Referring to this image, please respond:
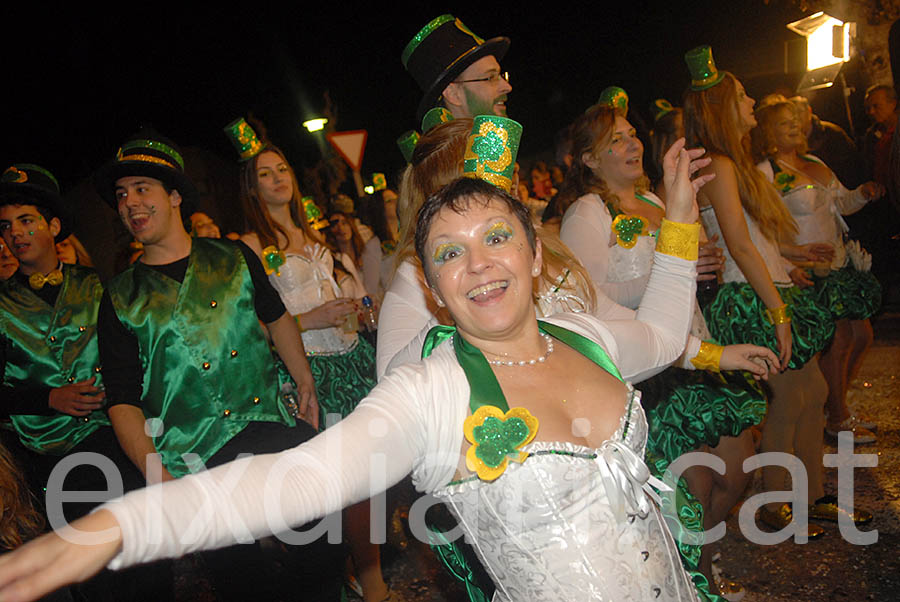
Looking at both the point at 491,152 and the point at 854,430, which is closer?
the point at 491,152

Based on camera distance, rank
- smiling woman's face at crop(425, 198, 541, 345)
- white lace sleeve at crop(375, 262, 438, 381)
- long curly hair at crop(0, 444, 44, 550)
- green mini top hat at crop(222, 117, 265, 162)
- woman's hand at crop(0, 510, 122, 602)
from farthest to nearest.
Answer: green mini top hat at crop(222, 117, 265, 162) → white lace sleeve at crop(375, 262, 438, 381) → long curly hair at crop(0, 444, 44, 550) → smiling woman's face at crop(425, 198, 541, 345) → woman's hand at crop(0, 510, 122, 602)

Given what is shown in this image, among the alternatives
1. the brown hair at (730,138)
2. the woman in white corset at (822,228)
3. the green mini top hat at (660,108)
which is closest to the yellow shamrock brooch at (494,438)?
the brown hair at (730,138)

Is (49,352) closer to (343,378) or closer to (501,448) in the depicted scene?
(343,378)

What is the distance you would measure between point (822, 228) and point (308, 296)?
3.41 m

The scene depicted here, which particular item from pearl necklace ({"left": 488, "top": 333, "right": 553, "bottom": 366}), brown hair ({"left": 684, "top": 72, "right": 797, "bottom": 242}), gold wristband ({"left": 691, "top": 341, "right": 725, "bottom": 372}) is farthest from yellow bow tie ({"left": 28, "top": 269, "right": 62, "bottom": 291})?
brown hair ({"left": 684, "top": 72, "right": 797, "bottom": 242})

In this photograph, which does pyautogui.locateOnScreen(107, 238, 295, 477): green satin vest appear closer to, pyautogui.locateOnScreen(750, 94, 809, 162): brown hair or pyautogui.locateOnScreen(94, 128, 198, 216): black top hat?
pyautogui.locateOnScreen(94, 128, 198, 216): black top hat

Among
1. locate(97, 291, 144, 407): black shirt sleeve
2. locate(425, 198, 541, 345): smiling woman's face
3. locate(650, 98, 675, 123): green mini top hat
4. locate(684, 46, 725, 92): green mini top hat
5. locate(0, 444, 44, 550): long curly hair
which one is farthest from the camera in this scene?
locate(650, 98, 675, 123): green mini top hat

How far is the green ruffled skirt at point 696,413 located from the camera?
2.79 meters

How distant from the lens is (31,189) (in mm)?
3434

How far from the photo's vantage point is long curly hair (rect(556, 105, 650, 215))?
3.35 meters

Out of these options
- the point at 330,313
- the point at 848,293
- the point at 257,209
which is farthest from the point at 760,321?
the point at 257,209

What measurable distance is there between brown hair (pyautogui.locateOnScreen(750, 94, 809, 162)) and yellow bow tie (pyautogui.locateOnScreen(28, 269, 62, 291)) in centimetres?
427

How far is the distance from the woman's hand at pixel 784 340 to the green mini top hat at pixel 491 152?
1.98 metres

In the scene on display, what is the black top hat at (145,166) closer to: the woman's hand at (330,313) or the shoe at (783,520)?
the woman's hand at (330,313)
